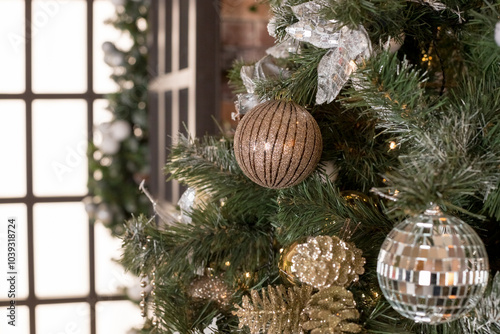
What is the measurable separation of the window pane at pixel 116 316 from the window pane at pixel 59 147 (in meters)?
0.42

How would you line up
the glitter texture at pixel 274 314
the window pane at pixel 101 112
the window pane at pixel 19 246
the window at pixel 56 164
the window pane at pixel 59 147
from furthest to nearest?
1. the window pane at pixel 101 112
2. the window pane at pixel 59 147
3. the window at pixel 56 164
4. the window pane at pixel 19 246
5. the glitter texture at pixel 274 314

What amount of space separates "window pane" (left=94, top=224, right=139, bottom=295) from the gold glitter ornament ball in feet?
4.86

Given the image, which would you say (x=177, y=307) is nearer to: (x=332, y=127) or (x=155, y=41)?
Result: (x=332, y=127)

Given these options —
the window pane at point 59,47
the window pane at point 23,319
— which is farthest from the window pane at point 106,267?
the window pane at point 59,47

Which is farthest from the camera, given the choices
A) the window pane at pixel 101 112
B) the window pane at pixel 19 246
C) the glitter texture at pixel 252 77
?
the window pane at pixel 101 112

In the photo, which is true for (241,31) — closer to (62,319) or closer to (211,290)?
(62,319)

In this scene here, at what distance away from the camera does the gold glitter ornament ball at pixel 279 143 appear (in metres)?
0.44

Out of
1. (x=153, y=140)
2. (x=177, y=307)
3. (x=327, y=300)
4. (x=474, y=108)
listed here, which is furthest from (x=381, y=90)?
(x=153, y=140)

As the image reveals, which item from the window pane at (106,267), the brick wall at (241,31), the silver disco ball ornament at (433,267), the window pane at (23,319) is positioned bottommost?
the window pane at (23,319)

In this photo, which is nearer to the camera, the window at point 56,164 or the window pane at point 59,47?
the window at point 56,164

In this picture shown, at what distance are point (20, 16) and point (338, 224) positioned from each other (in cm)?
171

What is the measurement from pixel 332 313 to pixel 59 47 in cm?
177

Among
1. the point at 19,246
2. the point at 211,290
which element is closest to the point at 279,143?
the point at 211,290

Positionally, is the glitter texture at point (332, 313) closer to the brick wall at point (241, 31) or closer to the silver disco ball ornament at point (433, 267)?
the silver disco ball ornament at point (433, 267)
